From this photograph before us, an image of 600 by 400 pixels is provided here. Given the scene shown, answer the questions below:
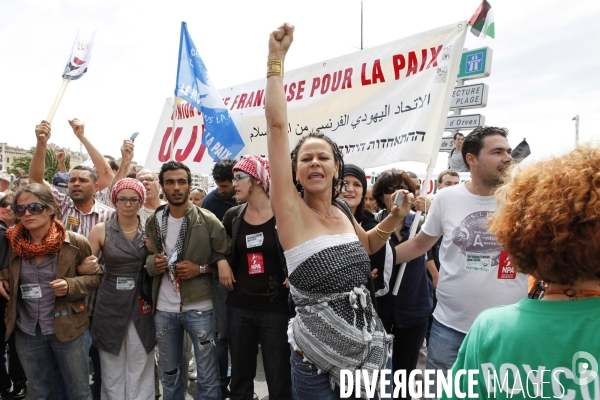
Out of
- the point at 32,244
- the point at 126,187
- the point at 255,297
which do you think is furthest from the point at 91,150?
the point at 255,297

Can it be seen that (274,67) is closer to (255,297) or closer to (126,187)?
(255,297)

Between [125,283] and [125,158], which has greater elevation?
[125,158]

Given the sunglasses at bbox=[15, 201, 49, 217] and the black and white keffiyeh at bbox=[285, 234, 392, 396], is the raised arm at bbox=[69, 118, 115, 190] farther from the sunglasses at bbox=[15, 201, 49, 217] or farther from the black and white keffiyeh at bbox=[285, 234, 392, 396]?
the black and white keffiyeh at bbox=[285, 234, 392, 396]

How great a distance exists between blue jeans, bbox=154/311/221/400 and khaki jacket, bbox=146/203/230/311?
14 centimetres

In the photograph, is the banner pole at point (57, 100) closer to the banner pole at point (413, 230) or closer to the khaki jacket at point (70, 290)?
the khaki jacket at point (70, 290)

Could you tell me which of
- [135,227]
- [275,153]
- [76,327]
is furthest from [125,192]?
[275,153]

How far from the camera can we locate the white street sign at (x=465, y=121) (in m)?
8.53

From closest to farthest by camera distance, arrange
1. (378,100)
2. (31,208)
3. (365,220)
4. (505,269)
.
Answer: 1. (505,269)
2. (31,208)
3. (365,220)
4. (378,100)

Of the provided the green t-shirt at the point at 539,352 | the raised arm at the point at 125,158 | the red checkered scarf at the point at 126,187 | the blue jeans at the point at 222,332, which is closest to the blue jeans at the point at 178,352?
the blue jeans at the point at 222,332

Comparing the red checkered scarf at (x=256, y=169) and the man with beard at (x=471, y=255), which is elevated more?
the red checkered scarf at (x=256, y=169)

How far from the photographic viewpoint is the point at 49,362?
2.74 meters

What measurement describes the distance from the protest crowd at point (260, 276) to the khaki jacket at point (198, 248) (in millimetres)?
11

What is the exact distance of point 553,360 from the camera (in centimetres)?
86

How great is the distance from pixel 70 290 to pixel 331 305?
2.00 metres
